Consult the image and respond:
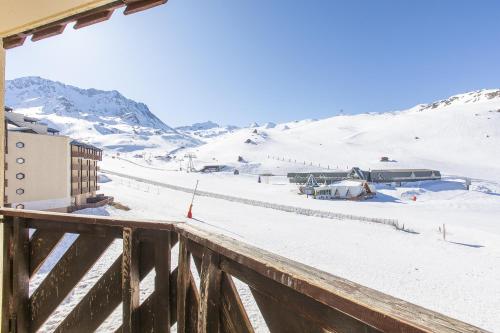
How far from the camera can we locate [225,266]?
1766 millimetres

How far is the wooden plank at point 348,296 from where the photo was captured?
95cm

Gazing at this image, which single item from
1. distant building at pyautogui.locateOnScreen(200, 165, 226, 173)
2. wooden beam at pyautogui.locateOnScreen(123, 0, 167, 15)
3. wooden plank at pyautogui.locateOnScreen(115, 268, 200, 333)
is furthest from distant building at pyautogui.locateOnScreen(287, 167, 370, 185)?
wooden plank at pyautogui.locateOnScreen(115, 268, 200, 333)

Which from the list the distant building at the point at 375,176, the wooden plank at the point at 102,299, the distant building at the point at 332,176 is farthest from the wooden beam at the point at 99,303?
the distant building at the point at 375,176

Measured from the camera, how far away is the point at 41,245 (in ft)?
9.34

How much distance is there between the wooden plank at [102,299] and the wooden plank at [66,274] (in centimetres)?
19

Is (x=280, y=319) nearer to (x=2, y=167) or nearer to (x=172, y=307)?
(x=172, y=307)

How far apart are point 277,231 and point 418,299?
13.9 meters

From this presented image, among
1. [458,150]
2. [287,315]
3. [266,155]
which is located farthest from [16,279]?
[458,150]

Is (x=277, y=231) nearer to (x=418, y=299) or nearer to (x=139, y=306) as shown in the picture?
(x=418, y=299)

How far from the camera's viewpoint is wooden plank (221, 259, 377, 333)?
1.17 meters

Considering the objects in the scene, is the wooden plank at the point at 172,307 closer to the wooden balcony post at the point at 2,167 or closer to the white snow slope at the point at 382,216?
the white snow slope at the point at 382,216

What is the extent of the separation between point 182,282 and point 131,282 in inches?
19.1

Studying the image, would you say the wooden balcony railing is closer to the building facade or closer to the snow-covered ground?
the snow-covered ground

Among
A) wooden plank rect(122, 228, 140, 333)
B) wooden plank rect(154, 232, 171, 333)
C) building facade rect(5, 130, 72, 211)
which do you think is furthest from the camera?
building facade rect(5, 130, 72, 211)
